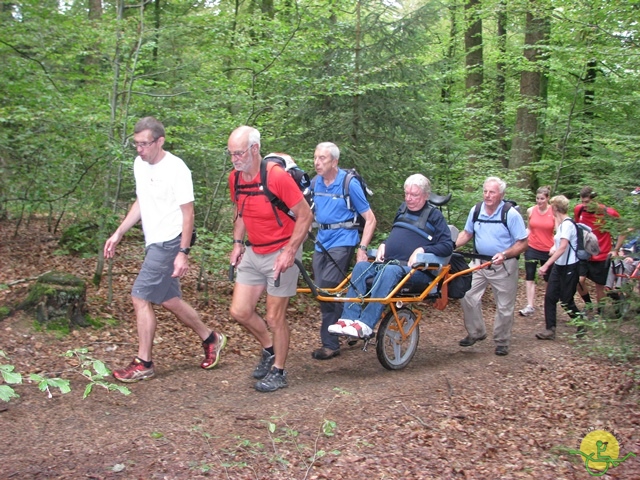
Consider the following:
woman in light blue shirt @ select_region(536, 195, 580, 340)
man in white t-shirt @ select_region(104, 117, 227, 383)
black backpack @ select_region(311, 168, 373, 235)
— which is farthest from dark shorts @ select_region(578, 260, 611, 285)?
man in white t-shirt @ select_region(104, 117, 227, 383)

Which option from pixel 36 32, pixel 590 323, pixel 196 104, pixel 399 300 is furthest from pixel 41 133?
pixel 590 323

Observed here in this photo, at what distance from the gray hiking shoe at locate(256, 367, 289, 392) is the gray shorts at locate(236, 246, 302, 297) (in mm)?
745

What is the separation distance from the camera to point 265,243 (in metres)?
5.47

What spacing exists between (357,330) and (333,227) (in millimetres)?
1526

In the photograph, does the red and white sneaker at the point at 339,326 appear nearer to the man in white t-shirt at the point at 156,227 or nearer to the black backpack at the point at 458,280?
the man in white t-shirt at the point at 156,227

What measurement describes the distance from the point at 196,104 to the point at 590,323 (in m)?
5.15

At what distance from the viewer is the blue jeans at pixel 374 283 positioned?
5.91 metres

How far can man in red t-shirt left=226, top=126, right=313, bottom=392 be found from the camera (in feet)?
17.0

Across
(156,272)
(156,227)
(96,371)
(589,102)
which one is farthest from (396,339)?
(589,102)

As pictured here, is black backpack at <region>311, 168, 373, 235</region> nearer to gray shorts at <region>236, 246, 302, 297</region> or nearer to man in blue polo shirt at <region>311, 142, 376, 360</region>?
man in blue polo shirt at <region>311, 142, 376, 360</region>

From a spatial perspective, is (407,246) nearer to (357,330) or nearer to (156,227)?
(357,330)

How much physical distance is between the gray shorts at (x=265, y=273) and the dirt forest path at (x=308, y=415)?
36.9 inches

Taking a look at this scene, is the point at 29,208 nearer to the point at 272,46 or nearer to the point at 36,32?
the point at 36,32

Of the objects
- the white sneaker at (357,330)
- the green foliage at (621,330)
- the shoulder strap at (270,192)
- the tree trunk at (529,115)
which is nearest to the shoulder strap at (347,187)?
the shoulder strap at (270,192)
